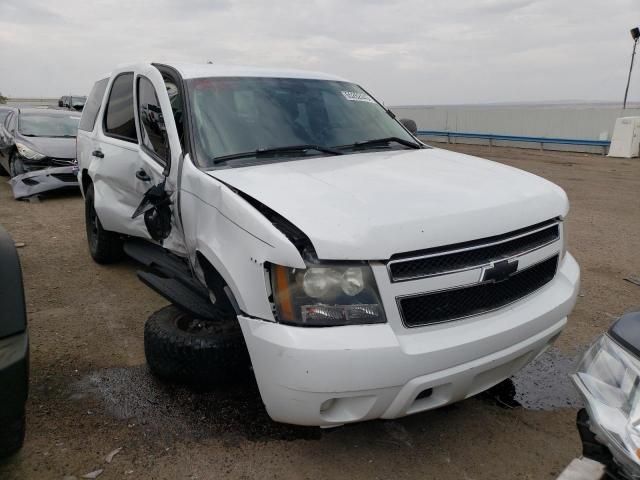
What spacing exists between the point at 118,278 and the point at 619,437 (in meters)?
4.61

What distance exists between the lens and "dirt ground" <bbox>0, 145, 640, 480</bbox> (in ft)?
8.16

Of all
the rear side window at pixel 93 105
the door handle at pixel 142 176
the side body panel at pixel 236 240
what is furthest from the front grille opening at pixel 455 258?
the rear side window at pixel 93 105

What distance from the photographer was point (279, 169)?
9.37ft

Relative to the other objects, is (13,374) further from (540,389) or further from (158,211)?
(540,389)

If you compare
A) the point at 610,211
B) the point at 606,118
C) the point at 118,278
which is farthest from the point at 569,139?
the point at 118,278

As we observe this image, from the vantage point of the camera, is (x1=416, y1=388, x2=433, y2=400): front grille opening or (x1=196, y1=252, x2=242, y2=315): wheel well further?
(x1=196, y1=252, x2=242, y2=315): wheel well

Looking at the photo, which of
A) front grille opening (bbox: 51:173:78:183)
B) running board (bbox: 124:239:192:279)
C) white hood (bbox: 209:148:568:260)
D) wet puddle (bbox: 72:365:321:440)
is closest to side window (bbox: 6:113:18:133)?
front grille opening (bbox: 51:173:78:183)

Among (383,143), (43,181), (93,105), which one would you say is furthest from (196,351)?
(43,181)

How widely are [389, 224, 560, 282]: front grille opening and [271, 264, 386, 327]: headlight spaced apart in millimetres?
140

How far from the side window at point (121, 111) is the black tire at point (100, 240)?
2.99 feet

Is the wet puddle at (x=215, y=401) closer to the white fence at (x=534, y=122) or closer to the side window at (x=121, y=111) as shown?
the side window at (x=121, y=111)

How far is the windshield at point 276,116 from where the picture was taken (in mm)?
3168

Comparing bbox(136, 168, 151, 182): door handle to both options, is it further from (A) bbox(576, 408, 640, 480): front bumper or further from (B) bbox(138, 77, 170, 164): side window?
(A) bbox(576, 408, 640, 480): front bumper

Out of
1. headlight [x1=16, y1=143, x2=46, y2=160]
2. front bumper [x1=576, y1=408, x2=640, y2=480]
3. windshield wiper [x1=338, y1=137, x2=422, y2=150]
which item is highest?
windshield wiper [x1=338, y1=137, x2=422, y2=150]
